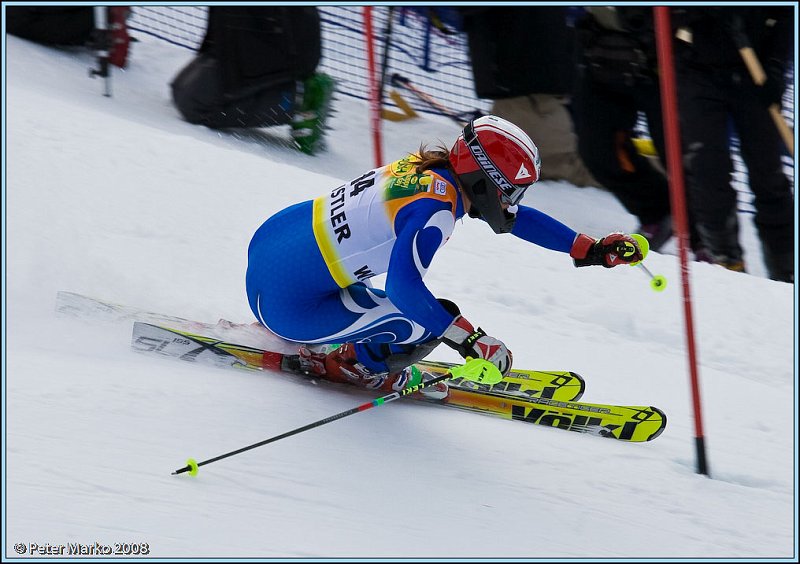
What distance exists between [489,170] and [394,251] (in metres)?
0.47

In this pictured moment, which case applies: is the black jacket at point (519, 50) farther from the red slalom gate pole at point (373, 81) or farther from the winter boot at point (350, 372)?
the winter boot at point (350, 372)

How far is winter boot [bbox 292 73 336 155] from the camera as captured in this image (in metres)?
7.26

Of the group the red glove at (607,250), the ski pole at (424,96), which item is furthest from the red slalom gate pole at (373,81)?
the ski pole at (424,96)

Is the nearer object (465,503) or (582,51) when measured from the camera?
(465,503)

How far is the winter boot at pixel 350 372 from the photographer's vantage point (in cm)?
400

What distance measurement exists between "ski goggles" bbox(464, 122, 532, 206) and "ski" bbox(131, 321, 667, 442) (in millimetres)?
1010

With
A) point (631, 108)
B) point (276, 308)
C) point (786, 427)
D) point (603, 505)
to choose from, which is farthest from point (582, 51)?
point (603, 505)

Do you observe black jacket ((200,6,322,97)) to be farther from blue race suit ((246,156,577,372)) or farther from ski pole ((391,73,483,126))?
blue race suit ((246,156,577,372))

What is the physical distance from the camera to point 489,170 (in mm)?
3398

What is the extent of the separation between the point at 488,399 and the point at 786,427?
1.37 meters

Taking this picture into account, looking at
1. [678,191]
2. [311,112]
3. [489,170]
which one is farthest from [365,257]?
[311,112]

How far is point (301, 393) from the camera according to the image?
386 centimetres

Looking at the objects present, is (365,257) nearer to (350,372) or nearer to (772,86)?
(350,372)

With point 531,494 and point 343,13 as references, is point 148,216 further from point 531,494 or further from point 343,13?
point 343,13
